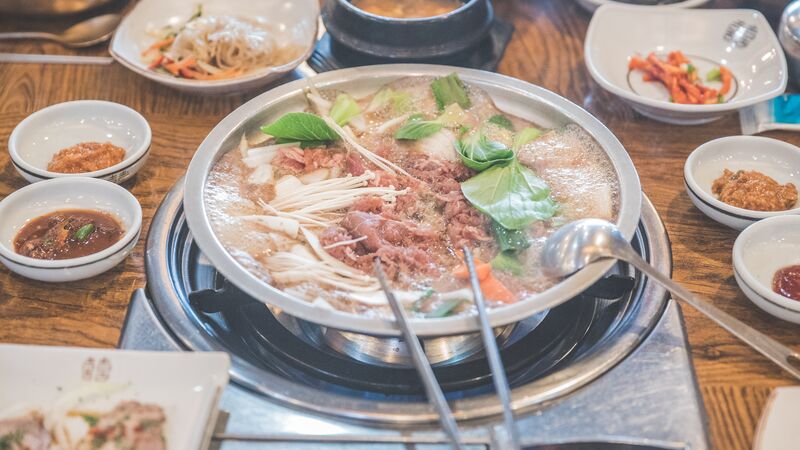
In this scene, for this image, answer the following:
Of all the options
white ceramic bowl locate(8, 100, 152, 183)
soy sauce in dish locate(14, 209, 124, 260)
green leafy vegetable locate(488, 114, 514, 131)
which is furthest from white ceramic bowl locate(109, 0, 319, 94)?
green leafy vegetable locate(488, 114, 514, 131)

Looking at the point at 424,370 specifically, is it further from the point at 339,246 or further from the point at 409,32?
the point at 409,32

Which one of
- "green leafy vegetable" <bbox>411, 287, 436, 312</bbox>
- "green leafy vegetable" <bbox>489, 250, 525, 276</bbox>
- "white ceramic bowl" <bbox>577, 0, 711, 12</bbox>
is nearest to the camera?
"green leafy vegetable" <bbox>411, 287, 436, 312</bbox>

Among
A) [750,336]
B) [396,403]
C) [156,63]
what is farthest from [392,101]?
[750,336]

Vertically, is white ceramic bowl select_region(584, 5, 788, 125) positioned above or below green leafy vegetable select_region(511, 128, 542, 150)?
above

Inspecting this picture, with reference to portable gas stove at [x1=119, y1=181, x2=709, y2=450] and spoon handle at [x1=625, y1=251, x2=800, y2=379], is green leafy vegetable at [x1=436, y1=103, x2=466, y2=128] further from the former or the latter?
spoon handle at [x1=625, y1=251, x2=800, y2=379]

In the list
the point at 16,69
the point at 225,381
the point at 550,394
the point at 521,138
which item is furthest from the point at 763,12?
the point at 16,69
